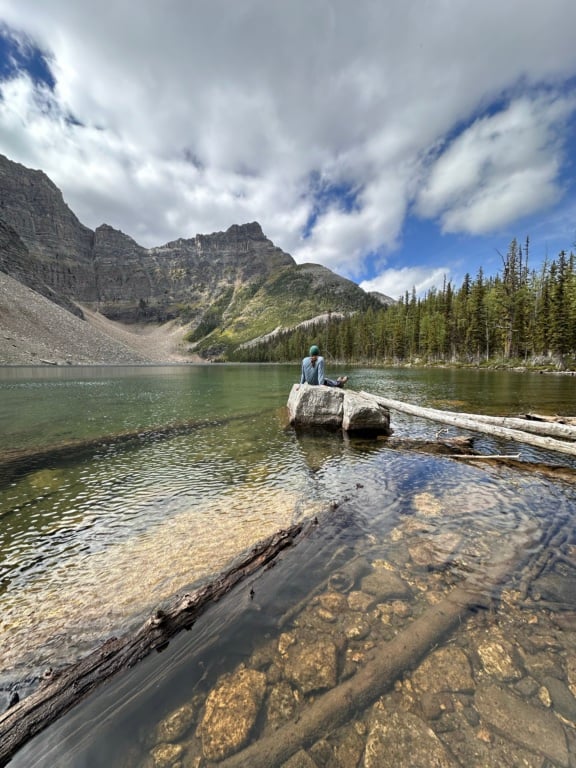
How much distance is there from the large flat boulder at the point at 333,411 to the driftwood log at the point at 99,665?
437 inches

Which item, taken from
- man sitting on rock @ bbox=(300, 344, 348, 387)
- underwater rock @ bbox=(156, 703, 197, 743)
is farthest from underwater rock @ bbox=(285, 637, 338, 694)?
man sitting on rock @ bbox=(300, 344, 348, 387)

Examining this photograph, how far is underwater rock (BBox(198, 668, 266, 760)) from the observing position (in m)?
3.03

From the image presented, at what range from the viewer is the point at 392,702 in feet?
11.2

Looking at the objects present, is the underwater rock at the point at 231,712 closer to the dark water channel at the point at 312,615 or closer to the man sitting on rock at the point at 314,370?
the dark water channel at the point at 312,615

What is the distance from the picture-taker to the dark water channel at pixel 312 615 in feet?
10.1

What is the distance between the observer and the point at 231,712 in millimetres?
3350

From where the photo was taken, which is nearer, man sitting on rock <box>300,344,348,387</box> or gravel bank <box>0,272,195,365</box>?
man sitting on rock <box>300,344,348,387</box>

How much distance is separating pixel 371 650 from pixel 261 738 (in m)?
1.64

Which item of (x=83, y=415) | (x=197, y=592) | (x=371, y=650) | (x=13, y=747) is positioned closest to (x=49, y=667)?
(x=13, y=747)

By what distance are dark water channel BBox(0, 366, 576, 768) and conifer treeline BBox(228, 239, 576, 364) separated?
233ft

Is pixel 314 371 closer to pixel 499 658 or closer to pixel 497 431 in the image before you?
pixel 497 431

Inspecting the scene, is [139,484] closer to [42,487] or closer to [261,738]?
[42,487]

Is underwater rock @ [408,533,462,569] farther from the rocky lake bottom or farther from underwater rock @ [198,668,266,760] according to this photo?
underwater rock @ [198,668,266,760]

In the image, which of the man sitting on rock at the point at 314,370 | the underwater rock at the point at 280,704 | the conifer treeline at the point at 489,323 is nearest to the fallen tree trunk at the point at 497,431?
the man sitting on rock at the point at 314,370
